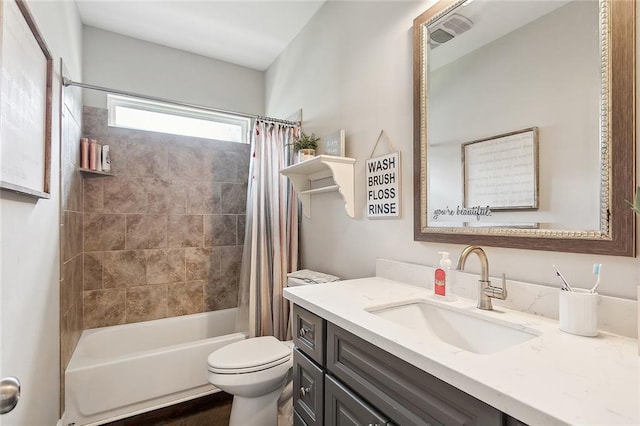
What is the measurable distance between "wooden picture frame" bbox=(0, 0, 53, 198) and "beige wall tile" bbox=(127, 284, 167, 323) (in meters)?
1.43

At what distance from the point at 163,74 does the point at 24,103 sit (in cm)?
189

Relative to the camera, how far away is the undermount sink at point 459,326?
2.94ft

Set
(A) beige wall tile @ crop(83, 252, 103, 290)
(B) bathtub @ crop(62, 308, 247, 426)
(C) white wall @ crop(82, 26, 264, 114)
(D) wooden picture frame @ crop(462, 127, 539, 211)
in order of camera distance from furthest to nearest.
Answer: (C) white wall @ crop(82, 26, 264, 114)
(A) beige wall tile @ crop(83, 252, 103, 290)
(B) bathtub @ crop(62, 308, 247, 426)
(D) wooden picture frame @ crop(462, 127, 539, 211)

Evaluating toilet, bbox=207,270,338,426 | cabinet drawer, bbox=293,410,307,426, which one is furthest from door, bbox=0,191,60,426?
cabinet drawer, bbox=293,410,307,426

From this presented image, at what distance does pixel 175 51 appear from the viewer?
2.68m

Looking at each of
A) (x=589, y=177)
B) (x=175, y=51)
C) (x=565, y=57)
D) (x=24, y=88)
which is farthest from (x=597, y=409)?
(x=175, y=51)

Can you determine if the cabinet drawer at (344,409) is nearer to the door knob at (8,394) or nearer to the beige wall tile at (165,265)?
the door knob at (8,394)

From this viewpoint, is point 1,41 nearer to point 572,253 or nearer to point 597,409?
point 597,409

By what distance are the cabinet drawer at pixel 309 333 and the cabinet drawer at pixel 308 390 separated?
0.12ft

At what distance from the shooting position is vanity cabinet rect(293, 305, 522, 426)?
631mm

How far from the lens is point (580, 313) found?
2.58 ft

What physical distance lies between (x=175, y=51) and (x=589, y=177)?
10.2ft

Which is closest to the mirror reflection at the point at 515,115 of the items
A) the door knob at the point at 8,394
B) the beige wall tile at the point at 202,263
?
the door knob at the point at 8,394

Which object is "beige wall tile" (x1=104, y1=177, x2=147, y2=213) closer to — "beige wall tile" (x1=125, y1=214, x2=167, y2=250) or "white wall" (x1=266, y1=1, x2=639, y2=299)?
"beige wall tile" (x1=125, y1=214, x2=167, y2=250)
